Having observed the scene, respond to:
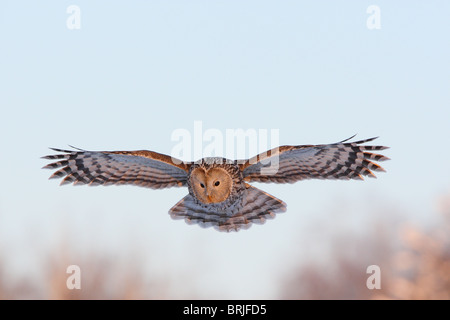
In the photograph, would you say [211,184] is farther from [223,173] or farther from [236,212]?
[236,212]

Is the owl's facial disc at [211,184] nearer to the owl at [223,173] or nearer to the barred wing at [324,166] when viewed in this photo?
the owl at [223,173]

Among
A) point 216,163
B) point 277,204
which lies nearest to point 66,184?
point 216,163

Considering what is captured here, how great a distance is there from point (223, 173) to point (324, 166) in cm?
148

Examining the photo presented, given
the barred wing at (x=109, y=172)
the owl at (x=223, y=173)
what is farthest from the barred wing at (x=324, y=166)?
the barred wing at (x=109, y=172)

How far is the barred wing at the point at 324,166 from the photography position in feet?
35.1

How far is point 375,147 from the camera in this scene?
1077 cm

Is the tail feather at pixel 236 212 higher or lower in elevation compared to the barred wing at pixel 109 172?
lower

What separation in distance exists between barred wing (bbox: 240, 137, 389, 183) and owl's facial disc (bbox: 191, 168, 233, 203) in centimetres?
32

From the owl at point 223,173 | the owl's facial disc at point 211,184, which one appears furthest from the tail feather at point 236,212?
the owl's facial disc at point 211,184

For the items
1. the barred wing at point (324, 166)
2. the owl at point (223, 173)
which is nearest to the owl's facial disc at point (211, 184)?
the owl at point (223, 173)

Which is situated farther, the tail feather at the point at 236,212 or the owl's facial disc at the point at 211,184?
the tail feather at the point at 236,212

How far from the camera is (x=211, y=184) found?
10.5m

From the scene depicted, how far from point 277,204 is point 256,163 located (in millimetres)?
993

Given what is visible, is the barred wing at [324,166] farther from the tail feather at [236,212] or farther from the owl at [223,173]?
the tail feather at [236,212]
